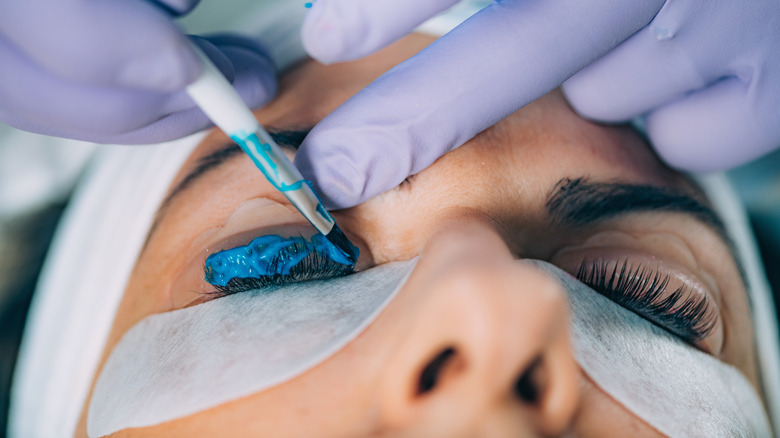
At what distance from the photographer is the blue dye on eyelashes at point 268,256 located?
70 cm

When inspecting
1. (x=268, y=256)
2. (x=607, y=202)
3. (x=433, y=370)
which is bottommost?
(x=607, y=202)

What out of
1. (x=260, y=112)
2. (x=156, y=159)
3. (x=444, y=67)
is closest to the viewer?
(x=444, y=67)

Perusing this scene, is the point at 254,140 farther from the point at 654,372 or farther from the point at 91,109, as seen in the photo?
the point at 654,372

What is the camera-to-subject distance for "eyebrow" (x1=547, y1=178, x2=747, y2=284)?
809 millimetres

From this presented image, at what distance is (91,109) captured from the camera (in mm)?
645

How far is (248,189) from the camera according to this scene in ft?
2.59

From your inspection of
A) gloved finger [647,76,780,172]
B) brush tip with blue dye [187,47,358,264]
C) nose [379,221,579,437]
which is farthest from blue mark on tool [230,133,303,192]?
gloved finger [647,76,780,172]

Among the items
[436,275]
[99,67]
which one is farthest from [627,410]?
[99,67]

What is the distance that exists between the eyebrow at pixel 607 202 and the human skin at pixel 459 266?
0.5 inches

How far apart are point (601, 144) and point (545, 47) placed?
9.8 inches

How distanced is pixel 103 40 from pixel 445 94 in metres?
0.43

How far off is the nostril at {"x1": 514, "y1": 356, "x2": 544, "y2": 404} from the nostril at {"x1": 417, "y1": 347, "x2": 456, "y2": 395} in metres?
0.08

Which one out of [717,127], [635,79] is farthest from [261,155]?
[717,127]

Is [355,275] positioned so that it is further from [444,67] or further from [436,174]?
[444,67]
